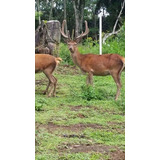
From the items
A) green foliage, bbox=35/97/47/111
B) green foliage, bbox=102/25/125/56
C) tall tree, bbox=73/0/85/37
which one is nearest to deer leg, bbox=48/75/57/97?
green foliage, bbox=35/97/47/111

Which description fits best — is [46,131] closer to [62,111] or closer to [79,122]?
[79,122]

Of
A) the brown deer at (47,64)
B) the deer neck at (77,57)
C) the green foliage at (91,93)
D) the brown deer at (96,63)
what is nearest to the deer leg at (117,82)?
the brown deer at (96,63)

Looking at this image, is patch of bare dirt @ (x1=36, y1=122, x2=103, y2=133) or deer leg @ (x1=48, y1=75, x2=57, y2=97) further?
deer leg @ (x1=48, y1=75, x2=57, y2=97)

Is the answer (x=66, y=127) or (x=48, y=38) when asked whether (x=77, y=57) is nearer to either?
(x=48, y=38)

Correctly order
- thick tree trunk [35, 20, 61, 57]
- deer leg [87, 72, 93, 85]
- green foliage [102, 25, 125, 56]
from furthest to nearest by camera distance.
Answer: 1. deer leg [87, 72, 93, 85]
2. thick tree trunk [35, 20, 61, 57]
3. green foliage [102, 25, 125, 56]

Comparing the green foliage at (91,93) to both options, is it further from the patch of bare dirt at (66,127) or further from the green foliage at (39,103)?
the patch of bare dirt at (66,127)

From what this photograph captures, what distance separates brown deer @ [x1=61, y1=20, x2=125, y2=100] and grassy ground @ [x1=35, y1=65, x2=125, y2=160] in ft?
0.27

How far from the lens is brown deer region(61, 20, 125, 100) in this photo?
3.14 metres

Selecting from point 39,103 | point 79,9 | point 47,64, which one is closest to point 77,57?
point 47,64

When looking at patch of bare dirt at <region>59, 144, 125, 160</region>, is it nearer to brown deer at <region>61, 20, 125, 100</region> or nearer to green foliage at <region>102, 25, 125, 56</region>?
green foliage at <region>102, 25, 125, 56</region>

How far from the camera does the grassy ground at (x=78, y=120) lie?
80.7 inches

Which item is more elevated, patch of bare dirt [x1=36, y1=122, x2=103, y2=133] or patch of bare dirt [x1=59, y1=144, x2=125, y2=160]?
patch of bare dirt [x1=36, y1=122, x2=103, y2=133]

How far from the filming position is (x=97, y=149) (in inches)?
81.7
